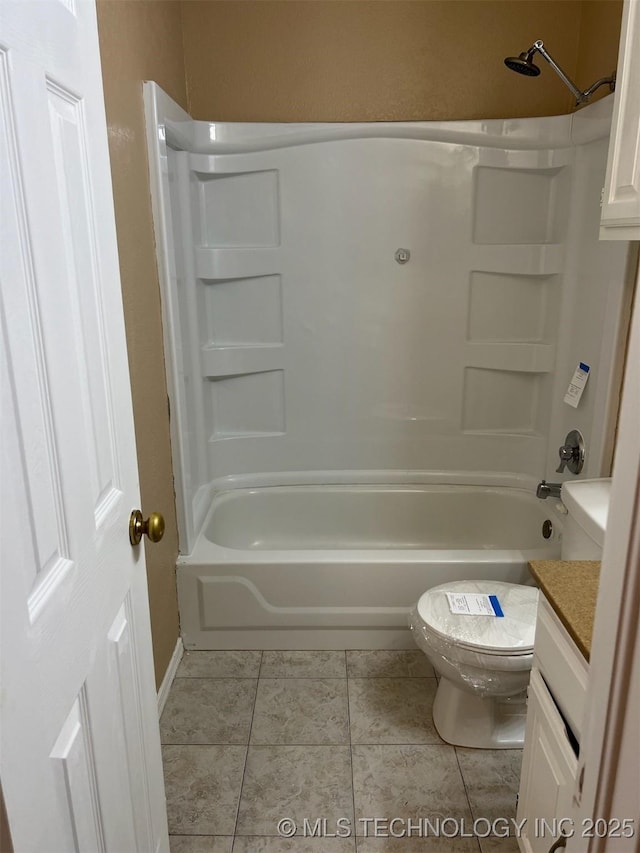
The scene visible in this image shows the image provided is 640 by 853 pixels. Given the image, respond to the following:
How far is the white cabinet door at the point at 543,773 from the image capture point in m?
1.18

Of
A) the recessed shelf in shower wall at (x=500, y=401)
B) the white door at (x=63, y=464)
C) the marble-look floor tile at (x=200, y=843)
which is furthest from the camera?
the recessed shelf in shower wall at (x=500, y=401)

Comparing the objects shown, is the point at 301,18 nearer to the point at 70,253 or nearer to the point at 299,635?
the point at 70,253

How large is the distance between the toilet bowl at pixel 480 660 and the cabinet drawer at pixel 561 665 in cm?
43

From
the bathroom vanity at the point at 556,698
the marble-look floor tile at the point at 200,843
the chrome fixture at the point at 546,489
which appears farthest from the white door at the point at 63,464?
the chrome fixture at the point at 546,489

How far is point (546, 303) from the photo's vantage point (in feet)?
9.27

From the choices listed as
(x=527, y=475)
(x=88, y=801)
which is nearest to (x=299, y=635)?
(x=527, y=475)

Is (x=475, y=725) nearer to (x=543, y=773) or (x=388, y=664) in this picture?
(x=388, y=664)

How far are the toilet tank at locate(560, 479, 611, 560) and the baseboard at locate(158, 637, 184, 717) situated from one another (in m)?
1.33

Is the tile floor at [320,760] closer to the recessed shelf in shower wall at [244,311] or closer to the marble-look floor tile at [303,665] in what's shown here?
the marble-look floor tile at [303,665]

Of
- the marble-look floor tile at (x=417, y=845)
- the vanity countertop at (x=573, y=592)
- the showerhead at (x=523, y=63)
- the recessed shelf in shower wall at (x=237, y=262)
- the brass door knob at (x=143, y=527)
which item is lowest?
the marble-look floor tile at (x=417, y=845)

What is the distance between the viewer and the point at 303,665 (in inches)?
92.3

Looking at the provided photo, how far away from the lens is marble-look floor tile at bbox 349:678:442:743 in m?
2.02

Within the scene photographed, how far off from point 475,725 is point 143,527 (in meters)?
1.30

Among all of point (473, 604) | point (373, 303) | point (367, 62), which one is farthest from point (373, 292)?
point (473, 604)
